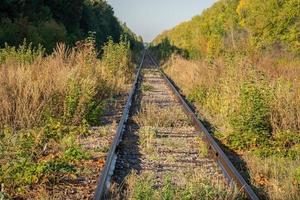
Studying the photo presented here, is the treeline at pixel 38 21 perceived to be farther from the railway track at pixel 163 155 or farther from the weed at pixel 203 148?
the weed at pixel 203 148

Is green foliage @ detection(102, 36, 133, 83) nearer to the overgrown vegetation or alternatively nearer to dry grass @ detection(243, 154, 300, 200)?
the overgrown vegetation

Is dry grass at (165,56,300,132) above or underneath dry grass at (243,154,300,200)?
above

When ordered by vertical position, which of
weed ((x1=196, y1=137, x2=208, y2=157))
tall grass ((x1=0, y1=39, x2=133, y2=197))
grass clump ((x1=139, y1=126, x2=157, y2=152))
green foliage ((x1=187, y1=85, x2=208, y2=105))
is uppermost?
tall grass ((x1=0, y1=39, x2=133, y2=197))

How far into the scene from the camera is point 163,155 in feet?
24.1

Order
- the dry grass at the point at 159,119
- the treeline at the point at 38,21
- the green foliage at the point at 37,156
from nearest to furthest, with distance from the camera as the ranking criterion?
the green foliage at the point at 37,156, the dry grass at the point at 159,119, the treeline at the point at 38,21

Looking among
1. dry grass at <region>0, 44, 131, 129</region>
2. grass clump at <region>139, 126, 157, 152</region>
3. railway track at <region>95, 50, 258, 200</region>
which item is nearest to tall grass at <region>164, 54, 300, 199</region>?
railway track at <region>95, 50, 258, 200</region>

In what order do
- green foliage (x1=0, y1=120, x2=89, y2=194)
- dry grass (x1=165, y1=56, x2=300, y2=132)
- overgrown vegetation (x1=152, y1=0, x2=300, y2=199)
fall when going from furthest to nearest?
dry grass (x1=165, y1=56, x2=300, y2=132), overgrown vegetation (x1=152, y1=0, x2=300, y2=199), green foliage (x1=0, y1=120, x2=89, y2=194)

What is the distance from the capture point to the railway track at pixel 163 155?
5871mm

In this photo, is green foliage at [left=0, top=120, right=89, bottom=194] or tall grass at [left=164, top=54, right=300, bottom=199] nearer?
green foliage at [left=0, top=120, right=89, bottom=194]

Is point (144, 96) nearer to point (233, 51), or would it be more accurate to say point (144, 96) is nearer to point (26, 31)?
point (233, 51)

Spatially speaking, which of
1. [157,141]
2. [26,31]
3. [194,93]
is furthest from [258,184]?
[26,31]

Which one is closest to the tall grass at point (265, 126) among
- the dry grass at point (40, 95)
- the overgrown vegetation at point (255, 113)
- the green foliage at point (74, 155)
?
the overgrown vegetation at point (255, 113)

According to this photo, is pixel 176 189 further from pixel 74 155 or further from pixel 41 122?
pixel 41 122

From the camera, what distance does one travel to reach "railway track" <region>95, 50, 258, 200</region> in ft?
19.3
